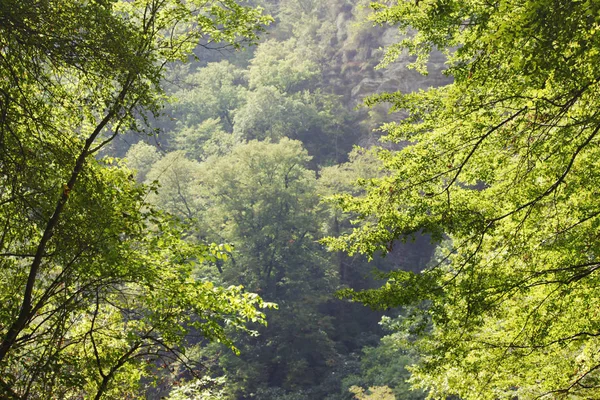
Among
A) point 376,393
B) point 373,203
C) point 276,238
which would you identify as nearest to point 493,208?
point 373,203

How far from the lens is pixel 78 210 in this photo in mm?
4645

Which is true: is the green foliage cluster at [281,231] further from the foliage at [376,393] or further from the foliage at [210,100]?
the foliage at [210,100]

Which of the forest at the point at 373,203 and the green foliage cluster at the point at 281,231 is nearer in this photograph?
the forest at the point at 373,203

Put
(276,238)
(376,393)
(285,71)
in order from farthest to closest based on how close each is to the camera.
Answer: (285,71), (276,238), (376,393)

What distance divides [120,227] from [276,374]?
22.5 metres

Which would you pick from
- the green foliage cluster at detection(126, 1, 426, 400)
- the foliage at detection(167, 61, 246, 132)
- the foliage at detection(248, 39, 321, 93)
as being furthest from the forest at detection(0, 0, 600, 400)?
the foliage at detection(167, 61, 246, 132)

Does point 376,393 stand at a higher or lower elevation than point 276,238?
lower

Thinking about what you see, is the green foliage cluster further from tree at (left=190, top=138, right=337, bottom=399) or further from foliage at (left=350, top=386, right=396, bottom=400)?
foliage at (left=350, top=386, right=396, bottom=400)

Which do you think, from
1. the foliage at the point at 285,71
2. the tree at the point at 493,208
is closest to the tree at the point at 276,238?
the foliage at the point at 285,71

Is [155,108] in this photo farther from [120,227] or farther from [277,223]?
[277,223]

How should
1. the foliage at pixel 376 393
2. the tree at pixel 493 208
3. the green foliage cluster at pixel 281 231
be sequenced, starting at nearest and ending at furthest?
the tree at pixel 493 208 → the foliage at pixel 376 393 → the green foliage cluster at pixel 281 231

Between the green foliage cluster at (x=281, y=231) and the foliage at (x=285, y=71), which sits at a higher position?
the foliage at (x=285, y=71)

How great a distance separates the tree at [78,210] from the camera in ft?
12.7

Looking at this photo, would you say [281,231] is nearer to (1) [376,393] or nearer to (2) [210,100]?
(1) [376,393]
